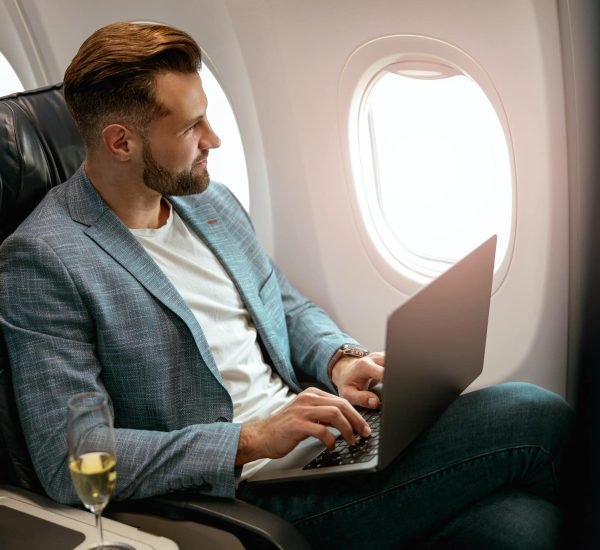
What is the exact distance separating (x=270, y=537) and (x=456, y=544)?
43 centimetres

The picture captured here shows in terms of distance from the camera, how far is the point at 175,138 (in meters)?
2.03

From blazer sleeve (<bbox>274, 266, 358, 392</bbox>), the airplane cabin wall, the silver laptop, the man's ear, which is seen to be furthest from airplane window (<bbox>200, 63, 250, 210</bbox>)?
the silver laptop

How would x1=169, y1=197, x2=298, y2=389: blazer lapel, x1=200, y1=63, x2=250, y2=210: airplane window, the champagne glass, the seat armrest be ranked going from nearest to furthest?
the champagne glass
the seat armrest
x1=169, y1=197, x2=298, y2=389: blazer lapel
x1=200, y1=63, x2=250, y2=210: airplane window

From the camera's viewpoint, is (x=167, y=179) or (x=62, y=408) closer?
(x=62, y=408)

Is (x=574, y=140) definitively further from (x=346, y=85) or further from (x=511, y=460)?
(x=511, y=460)

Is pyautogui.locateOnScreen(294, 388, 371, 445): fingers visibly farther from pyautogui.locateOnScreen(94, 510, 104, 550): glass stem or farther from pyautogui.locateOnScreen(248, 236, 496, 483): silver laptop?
pyautogui.locateOnScreen(94, 510, 104, 550): glass stem

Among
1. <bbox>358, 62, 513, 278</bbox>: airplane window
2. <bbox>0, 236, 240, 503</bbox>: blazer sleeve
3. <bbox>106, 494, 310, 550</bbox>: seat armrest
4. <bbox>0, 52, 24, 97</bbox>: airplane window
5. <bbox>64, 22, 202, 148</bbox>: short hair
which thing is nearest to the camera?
<bbox>106, 494, 310, 550</bbox>: seat armrest

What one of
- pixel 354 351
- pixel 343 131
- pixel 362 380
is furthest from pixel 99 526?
pixel 343 131

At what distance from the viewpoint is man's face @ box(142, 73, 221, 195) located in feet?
6.53

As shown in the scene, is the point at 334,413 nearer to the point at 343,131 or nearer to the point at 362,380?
the point at 362,380

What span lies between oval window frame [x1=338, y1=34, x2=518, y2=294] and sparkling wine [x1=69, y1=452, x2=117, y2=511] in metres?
1.61

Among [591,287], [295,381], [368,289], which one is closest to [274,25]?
[368,289]

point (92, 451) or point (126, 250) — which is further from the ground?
point (126, 250)

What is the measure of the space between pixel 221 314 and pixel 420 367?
1.95 feet
